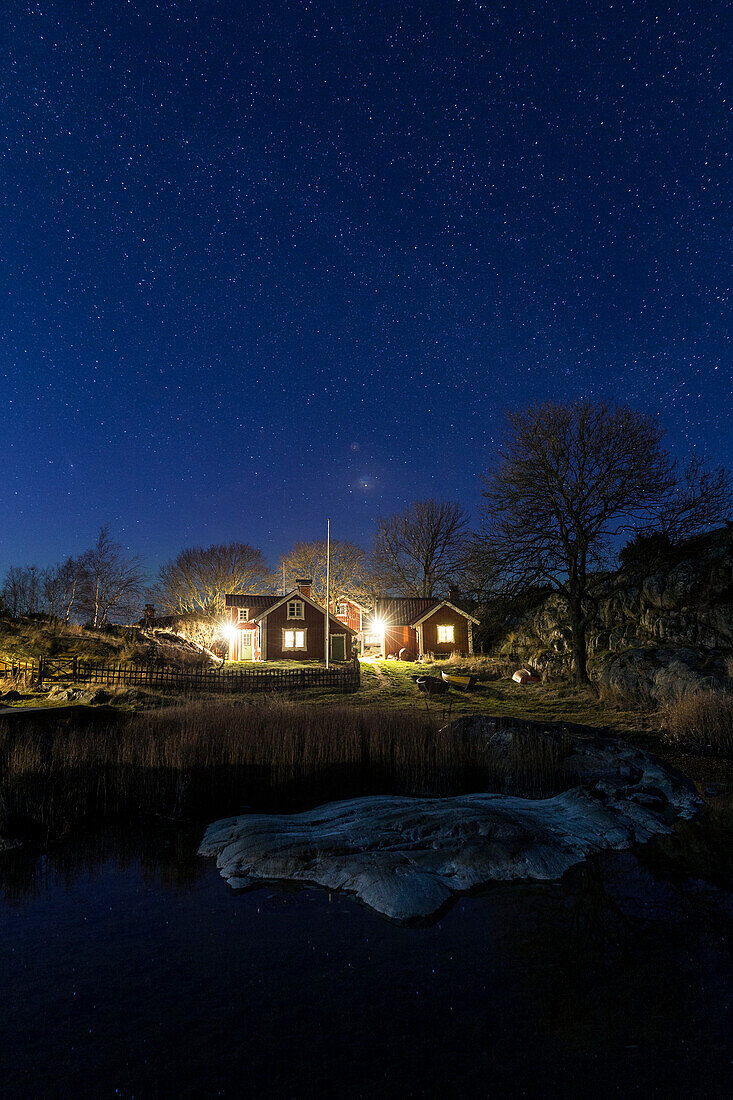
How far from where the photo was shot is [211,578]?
2362 inches

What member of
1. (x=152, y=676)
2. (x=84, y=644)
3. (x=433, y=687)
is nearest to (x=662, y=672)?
(x=433, y=687)

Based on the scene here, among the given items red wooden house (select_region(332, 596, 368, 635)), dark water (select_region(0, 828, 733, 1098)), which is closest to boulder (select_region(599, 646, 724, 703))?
dark water (select_region(0, 828, 733, 1098))

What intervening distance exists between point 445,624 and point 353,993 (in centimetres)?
4178

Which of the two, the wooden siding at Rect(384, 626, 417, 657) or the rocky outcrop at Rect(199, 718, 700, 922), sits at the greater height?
the wooden siding at Rect(384, 626, 417, 657)

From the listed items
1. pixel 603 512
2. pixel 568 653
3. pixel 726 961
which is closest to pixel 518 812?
pixel 726 961

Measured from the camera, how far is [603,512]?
24.4 meters

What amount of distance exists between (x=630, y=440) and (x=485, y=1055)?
23.8 metres

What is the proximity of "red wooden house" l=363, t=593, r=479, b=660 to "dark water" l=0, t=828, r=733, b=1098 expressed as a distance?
38.8 meters

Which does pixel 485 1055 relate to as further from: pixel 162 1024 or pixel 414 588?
pixel 414 588

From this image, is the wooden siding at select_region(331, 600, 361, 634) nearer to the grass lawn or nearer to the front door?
the front door

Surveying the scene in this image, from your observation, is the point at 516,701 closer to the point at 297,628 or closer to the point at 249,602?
the point at 297,628

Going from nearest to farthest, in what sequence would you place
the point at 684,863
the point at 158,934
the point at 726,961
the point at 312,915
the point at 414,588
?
the point at 726,961 < the point at 158,934 < the point at 312,915 < the point at 684,863 < the point at 414,588

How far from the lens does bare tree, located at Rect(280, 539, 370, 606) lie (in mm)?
57188

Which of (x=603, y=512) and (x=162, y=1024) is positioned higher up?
(x=603, y=512)
